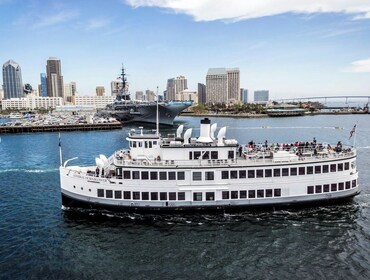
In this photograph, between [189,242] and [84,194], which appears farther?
[84,194]

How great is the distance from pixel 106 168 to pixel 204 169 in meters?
9.34

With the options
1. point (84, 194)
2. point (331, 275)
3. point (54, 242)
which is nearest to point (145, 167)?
point (84, 194)

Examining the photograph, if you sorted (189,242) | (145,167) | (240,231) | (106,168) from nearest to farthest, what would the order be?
(189,242), (240,231), (145,167), (106,168)

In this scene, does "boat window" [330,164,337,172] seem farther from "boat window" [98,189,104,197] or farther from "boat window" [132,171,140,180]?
"boat window" [98,189,104,197]

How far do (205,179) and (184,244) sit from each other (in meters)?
6.16

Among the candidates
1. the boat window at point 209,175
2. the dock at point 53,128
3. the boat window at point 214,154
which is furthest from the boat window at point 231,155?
the dock at point 53,128

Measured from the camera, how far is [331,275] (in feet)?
62.1

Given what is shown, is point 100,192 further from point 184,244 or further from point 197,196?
point 184,244

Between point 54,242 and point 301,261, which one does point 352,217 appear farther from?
point 54,242

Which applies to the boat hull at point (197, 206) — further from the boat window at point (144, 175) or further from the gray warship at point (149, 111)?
the gray warship at point (149, 111)

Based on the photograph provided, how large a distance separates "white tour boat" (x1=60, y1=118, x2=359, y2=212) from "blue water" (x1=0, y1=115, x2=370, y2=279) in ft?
4.05

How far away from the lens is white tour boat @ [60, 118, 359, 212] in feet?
88.0

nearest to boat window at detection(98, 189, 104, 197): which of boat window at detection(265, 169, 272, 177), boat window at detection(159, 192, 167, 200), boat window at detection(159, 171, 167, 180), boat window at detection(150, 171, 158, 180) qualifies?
boat window at detection(150, 171, 158, 180)

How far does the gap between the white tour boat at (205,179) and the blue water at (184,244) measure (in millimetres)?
1234
